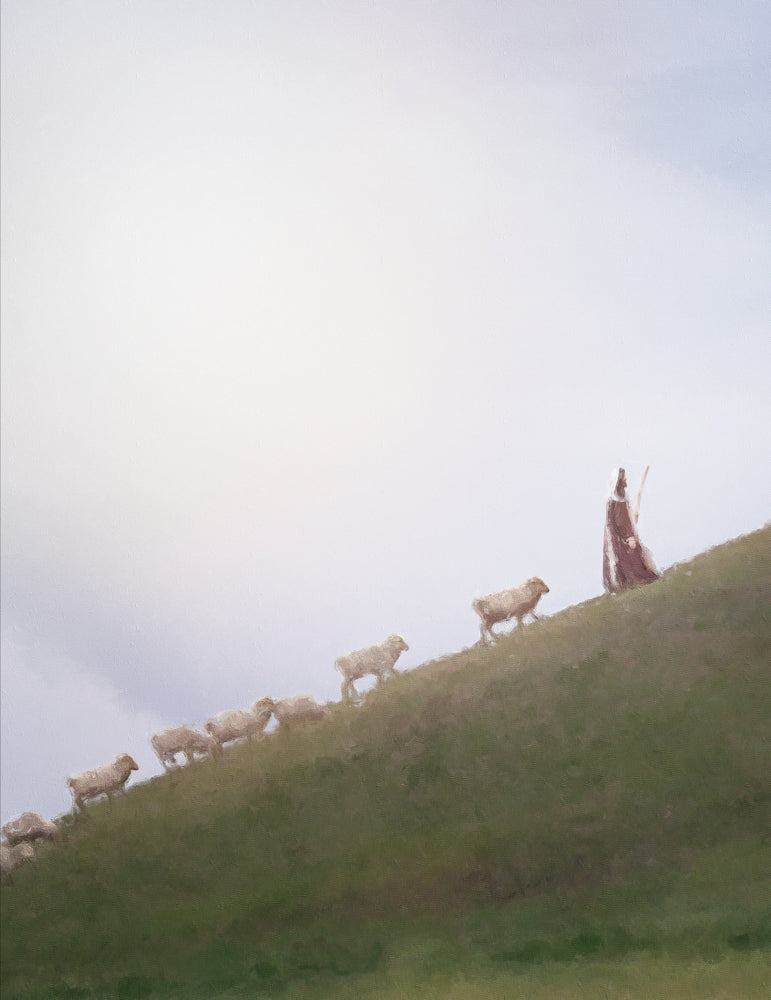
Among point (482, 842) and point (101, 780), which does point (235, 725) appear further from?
point (482, 842)

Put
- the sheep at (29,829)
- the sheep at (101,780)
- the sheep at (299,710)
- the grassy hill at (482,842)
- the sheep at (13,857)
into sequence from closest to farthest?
the grassy hill at (482,842) < the sheep at (13,857) < the sheep at (29,829) < the sheep at (299,710) < the sheep at (101,780)

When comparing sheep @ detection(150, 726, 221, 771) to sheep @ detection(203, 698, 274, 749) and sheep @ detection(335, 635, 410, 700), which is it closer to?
sheep @ detection(203, 698, 274, 749)

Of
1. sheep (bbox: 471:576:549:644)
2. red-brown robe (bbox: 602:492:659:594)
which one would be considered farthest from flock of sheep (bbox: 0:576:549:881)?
red-brown robe (bbox: 602:492:659:594)

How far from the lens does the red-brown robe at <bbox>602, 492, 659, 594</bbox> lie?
22.3 metres

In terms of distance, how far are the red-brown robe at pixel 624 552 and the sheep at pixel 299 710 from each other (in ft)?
21.2

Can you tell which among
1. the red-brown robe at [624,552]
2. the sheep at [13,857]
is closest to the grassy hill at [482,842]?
the sheep at [13,857]

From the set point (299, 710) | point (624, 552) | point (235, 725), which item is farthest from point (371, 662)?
point (624, 552)

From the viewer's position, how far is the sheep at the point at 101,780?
886 inches

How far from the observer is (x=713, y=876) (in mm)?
15203

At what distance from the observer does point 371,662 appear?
23.0 metres

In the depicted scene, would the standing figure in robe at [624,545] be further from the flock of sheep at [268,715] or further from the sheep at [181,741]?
the sheep at [181,741]

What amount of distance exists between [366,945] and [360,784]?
3.35 metres

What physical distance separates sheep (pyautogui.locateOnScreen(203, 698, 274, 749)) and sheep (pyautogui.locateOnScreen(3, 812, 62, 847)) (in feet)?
11.8

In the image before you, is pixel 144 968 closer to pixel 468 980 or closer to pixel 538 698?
pixel 468 980
